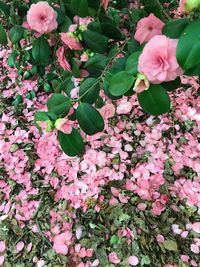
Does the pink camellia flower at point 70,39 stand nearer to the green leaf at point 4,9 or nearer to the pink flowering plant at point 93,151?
the pink flowering plant at point 93,151

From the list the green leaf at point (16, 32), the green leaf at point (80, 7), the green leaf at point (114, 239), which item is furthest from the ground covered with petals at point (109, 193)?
the green leaf at point (80, 7)

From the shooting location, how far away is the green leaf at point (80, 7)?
35.0 inches

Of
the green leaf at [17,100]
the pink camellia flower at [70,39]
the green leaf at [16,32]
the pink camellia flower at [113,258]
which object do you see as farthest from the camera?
the green leaf at [17,100]

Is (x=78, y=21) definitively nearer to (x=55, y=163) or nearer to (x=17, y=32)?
(x=17, y=32)

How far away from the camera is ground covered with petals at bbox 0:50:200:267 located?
142 centimetres

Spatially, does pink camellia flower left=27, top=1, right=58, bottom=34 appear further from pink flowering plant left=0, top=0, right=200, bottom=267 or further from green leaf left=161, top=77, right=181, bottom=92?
green leaf left=161, top=77, right=181, bottom=92

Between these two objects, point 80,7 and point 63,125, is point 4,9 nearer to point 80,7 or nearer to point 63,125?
point 80,7

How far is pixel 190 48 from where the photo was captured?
1.96 ft

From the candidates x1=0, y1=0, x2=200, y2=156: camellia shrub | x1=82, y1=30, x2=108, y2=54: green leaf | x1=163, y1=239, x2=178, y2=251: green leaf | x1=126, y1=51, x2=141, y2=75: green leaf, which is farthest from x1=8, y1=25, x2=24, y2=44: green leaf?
x1=163, y1=239, x2=178, y2=251: green leaf

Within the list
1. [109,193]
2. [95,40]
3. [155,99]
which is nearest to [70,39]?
[95,40]

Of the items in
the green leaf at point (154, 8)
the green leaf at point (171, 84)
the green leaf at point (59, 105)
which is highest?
the green leaf at point (154, 8)

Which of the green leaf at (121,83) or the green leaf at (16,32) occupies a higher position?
the green leaf at (121,83)

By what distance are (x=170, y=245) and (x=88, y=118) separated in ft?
2.50

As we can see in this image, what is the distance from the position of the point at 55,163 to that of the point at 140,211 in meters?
0.42
